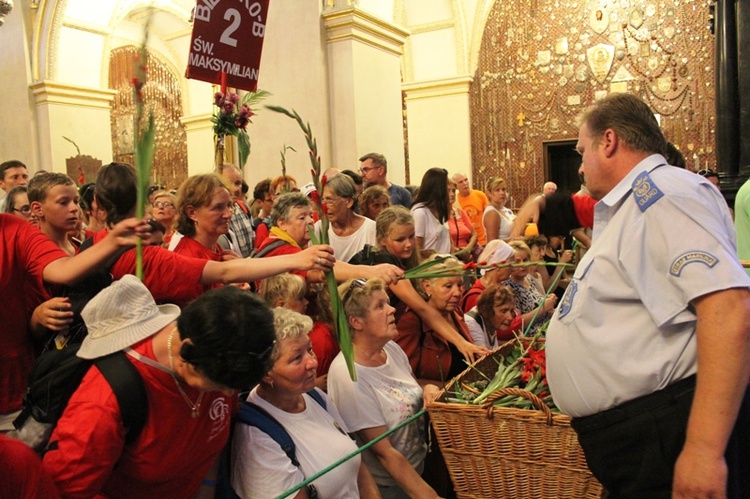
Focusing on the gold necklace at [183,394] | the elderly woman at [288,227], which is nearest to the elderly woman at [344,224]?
the elderly woman at [288,227]

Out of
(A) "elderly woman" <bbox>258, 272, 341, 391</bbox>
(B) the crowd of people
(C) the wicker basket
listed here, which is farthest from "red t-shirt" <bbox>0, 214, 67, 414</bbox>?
(C) the wicker basket

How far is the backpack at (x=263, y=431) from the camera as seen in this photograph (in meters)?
2.54

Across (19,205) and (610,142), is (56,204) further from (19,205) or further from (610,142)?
(610,142)

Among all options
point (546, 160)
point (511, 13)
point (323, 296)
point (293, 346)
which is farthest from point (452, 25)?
point (293, 346)

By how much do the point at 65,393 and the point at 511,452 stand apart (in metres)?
1.51

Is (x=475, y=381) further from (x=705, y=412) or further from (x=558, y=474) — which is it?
(x=705, y=412)

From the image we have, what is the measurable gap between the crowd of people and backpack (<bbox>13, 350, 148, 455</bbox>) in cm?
3

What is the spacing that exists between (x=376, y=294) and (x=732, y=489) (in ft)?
5.95

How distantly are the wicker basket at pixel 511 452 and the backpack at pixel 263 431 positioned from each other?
1.76 feet

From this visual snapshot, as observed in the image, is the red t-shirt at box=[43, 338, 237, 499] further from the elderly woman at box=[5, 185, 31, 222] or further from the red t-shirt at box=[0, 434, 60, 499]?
the elderly woman at box=[5, 185, 31, 222]

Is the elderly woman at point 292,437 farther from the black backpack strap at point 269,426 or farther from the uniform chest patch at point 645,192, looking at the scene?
the uniform chest patch at point 645,192

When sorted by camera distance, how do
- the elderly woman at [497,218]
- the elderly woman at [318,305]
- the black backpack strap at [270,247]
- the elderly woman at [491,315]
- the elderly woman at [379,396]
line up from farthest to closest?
1. the elderly woman at [497,218]
2. the elderly woman at [491,315]
3. the black backpack strap at [270,247]
4. the elderly woman at [318,305]
5. the elderly woman at [379,396]

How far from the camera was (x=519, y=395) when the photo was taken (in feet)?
8.62

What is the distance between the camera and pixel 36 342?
2.80 metres
